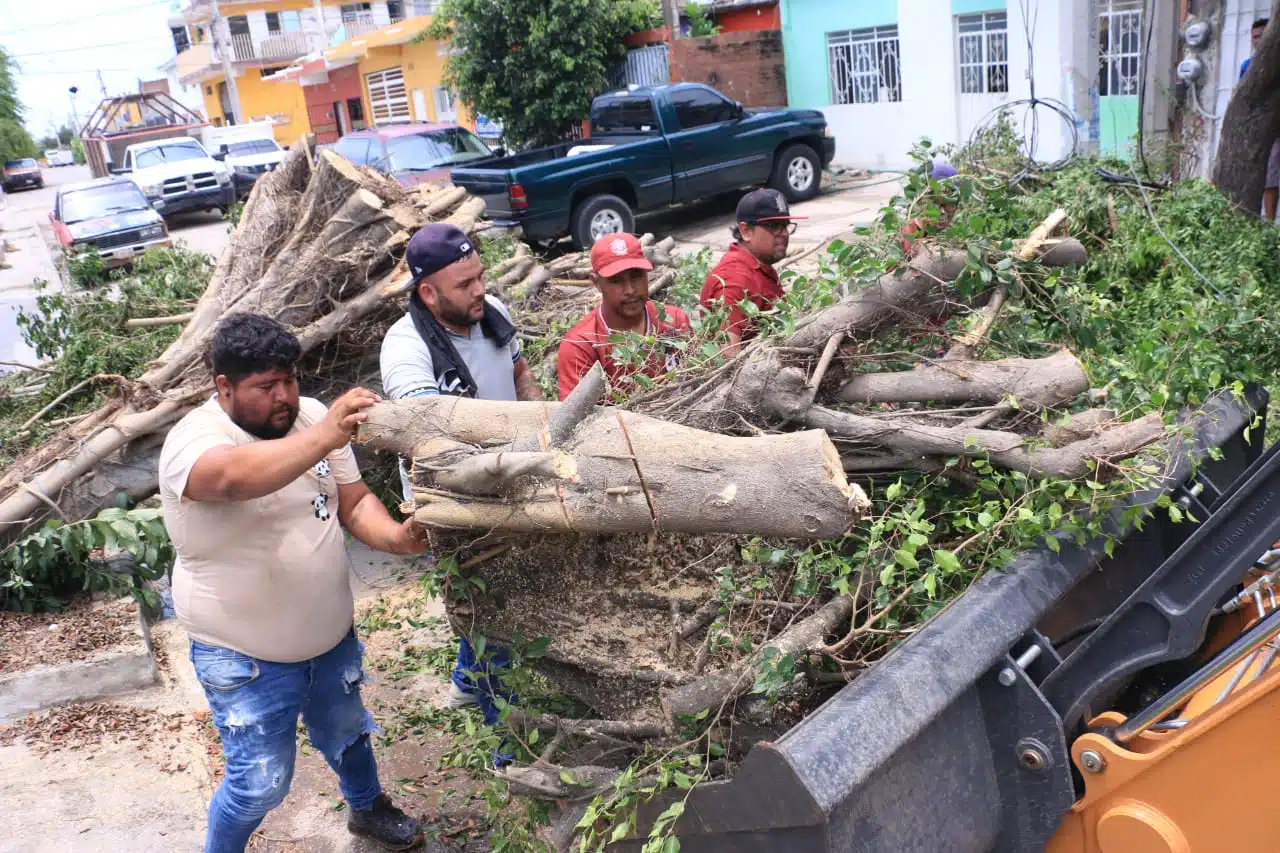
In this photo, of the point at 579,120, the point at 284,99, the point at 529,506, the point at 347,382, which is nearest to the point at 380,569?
the point at 347,382

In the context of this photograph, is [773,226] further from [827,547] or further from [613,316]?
[827,547]

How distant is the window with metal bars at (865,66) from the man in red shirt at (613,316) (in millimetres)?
14790

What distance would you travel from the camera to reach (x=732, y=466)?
2.57m

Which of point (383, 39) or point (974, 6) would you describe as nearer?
point (974, 6)

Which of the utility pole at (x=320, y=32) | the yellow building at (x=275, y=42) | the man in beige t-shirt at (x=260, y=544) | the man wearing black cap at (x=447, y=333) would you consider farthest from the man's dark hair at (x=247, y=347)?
the yellow building at (x=275, y=42)

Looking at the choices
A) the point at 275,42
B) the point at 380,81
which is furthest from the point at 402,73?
the point at 275,42

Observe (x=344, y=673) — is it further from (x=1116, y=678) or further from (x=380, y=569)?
(x=380, y=569)

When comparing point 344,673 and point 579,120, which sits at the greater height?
point 579,120

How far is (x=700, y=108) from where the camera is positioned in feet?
50.5

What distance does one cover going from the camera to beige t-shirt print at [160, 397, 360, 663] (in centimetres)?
329

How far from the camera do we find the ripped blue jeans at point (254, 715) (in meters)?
3.42

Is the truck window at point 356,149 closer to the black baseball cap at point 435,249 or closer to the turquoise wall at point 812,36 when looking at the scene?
the turquoise wall at point 812,36

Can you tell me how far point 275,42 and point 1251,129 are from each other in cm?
5407

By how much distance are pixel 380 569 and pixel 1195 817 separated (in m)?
5.07
